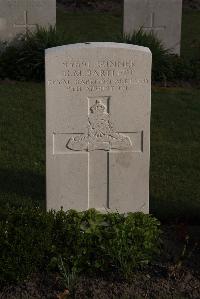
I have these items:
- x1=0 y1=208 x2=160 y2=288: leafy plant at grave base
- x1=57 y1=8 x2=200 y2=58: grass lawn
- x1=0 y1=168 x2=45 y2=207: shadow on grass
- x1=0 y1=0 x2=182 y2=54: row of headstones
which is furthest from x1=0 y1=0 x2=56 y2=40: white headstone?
x1=0 y1=208 x2=160 y2=288: leafy plant at grave base

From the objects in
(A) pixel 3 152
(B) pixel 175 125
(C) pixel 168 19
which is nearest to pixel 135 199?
(A) pixel 3 152

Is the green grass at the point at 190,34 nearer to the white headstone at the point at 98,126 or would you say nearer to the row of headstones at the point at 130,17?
the row of headstones at the point at 130,17

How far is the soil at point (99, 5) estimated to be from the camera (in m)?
19.6

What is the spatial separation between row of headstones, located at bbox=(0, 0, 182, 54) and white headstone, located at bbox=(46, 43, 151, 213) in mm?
6618

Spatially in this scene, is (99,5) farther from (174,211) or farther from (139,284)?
(139,284)

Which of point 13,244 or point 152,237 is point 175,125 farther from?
point 13,244

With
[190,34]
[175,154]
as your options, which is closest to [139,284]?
[175,154]

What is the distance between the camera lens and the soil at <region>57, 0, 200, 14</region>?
19.6 meters

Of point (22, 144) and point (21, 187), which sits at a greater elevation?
point (22, 144)

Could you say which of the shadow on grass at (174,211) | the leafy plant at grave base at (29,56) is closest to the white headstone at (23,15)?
the leafy plant at grave base at (29,56)

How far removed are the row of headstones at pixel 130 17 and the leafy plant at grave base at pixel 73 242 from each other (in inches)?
286

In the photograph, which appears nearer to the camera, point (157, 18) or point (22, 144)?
point (22, 144)

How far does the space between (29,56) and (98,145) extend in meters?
6.26

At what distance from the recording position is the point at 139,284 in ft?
18.2
